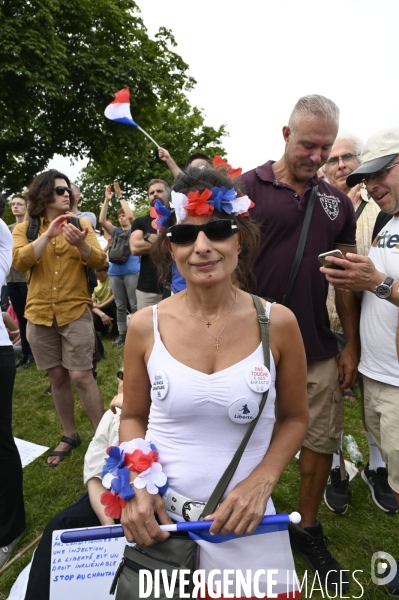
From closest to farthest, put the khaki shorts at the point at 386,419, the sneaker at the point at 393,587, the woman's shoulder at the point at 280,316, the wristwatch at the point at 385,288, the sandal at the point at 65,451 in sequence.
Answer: the woman's shoulder at the point at 280,316 → the wristwatch at the point at 385,288 → the khaki shorts at the point at 386,419 → the sneaker at the point at 393,587 → the sandal at the point at 65,451

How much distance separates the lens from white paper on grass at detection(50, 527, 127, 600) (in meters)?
1.60

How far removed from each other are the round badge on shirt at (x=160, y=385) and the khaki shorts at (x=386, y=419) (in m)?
1.31

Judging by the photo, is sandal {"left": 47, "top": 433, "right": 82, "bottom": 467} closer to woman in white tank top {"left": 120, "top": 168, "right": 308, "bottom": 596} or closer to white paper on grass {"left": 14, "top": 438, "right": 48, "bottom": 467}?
white paper on grass {"left": 14, "top": 438, "right": 48, "bottom": 467}

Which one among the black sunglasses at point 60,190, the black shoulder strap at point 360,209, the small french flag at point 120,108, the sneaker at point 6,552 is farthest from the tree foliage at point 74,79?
the sneaker at point 6,552

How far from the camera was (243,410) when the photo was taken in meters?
1.41

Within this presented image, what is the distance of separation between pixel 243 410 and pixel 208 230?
62cm

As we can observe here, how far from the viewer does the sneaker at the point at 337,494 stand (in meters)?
2.98

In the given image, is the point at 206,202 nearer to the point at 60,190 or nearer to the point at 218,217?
the point at 218,217

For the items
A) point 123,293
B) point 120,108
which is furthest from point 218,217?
point 123,293

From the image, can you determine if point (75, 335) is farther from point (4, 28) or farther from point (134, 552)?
point (4, 28)

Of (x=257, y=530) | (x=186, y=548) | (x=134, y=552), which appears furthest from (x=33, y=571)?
(x=257, y=530)

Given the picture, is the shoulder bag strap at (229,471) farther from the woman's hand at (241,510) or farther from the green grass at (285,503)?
the green grass at (285,503)

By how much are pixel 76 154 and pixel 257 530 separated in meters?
18.0

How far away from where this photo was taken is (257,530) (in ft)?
4.60
